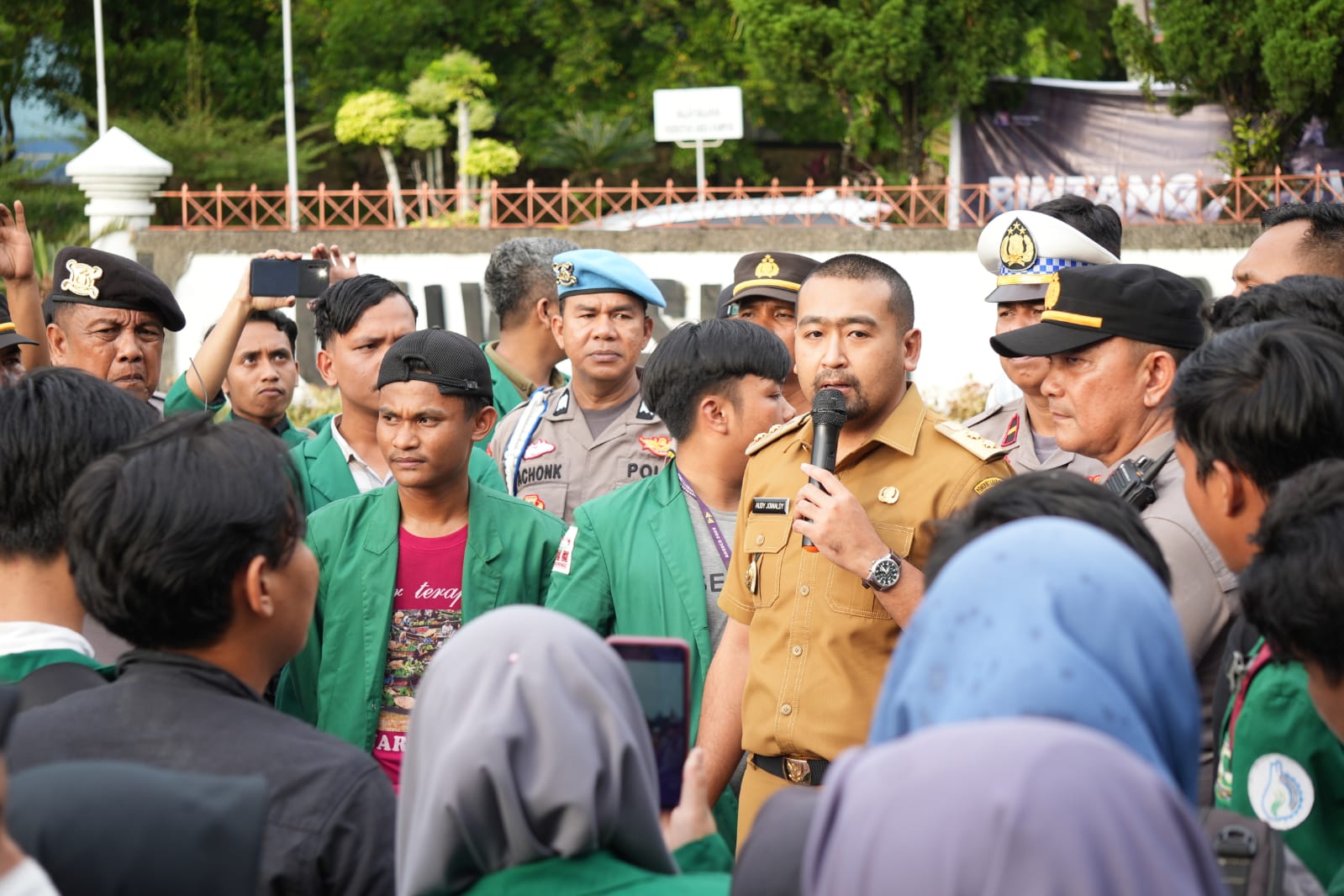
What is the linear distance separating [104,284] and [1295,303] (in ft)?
12.1

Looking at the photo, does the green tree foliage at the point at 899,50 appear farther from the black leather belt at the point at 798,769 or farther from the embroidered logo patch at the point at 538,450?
the black leather belt at the point at 798,769

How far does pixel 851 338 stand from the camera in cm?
343

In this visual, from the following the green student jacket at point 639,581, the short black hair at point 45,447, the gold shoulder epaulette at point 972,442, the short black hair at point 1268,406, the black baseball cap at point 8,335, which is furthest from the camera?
the black baseball cap at point 8,335

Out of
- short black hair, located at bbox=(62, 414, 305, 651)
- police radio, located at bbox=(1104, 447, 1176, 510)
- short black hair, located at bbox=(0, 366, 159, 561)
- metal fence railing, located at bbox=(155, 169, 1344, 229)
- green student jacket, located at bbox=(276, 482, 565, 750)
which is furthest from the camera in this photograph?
metal fence railing, located at bbox=(155, 169, 1344, 229)

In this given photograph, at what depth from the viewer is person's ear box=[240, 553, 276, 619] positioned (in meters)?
2.30

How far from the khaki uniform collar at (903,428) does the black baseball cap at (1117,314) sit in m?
0.28

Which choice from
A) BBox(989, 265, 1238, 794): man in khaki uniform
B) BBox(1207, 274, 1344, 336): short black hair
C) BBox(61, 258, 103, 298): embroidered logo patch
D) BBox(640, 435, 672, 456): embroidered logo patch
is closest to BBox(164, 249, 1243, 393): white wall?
BBox(640, 435, 672, 456): embroidered logo patch

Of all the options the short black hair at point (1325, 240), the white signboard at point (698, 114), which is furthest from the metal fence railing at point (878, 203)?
the short black hair at point (1325, 240)

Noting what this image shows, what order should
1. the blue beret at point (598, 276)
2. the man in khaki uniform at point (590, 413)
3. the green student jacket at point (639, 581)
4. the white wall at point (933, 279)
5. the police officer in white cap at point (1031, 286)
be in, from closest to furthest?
the green student jacket at point (639, 581)
the police officer in white cap at point (1031, 286)
the man in khaki uniform at point (590, 413)
the blue beret at point (598, 276)
the white wall at point (933, 279)

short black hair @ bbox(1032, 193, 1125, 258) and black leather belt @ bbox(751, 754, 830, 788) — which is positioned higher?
short black hair @ bbox(1032, 193, 1125, 258)

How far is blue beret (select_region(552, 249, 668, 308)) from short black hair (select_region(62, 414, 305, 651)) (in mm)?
3194

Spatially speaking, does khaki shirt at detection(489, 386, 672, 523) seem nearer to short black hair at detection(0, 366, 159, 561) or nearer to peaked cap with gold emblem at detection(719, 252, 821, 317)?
peaked cap with gold emblem at detection(719, 252, 821, 317)

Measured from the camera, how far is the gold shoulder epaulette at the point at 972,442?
3281 millimetres

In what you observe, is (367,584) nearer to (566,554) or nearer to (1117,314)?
(566,554)
